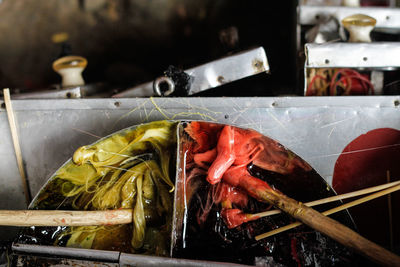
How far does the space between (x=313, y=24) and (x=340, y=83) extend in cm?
46

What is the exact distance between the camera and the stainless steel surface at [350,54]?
1424 millimetres

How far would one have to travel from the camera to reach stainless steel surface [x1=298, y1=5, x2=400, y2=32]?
163 centimetres

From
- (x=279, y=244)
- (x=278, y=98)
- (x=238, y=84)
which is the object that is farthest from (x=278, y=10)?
(x=279, y=244)

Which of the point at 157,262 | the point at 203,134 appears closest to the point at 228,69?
the point at 203,134

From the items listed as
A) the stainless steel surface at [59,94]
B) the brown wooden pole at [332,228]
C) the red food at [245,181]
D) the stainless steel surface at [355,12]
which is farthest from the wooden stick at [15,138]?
the stainless steel surface at [355,12]

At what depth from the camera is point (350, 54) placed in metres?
1.43

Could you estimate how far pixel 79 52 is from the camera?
2611 mm

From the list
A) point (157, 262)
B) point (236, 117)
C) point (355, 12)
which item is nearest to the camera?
point (157, 262)

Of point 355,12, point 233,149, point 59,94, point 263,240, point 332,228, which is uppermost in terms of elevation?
point 355,12

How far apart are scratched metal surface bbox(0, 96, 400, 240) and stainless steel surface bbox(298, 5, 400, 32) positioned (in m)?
0.59

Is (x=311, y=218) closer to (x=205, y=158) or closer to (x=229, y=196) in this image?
(x=229, y=196)

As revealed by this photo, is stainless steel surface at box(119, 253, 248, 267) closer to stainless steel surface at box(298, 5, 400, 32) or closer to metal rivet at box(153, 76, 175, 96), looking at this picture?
metal rivet at box(153, 76, 175, 96)

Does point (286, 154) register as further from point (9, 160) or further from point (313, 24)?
point (9, 160)

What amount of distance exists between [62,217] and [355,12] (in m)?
1.82
